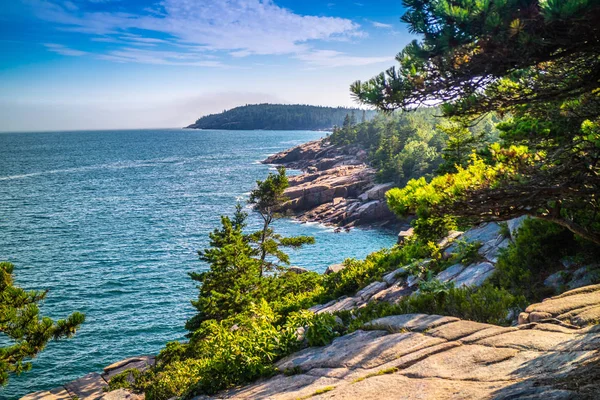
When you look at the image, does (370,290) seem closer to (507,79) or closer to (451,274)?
(451,274)

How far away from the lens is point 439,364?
7.56m

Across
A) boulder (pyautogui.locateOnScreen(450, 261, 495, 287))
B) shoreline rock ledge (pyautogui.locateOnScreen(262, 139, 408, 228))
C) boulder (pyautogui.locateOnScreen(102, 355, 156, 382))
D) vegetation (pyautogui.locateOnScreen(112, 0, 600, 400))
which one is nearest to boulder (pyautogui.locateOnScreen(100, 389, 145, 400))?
vegetation (pyautogui.locateOnScreen(112, 0, 600, 400))

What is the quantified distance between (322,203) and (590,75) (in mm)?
65995

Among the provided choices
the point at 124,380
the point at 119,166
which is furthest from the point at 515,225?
the point at 119,166

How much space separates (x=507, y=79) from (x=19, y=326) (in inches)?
672

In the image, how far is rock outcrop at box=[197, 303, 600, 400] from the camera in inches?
234

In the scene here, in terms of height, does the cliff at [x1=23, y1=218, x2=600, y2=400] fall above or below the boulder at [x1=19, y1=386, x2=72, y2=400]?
above

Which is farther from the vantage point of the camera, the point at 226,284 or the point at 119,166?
the point at 119,166

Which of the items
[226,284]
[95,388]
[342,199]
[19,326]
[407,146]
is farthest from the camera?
[407,146]

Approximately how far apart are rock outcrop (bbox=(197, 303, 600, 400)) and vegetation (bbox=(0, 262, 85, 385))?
319 inches

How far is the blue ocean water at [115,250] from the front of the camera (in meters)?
30.2

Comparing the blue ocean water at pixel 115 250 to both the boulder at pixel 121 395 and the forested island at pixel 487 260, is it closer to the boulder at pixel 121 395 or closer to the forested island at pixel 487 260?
the boulder at pixel 121 395

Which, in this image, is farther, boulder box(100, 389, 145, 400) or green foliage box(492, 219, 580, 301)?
boulder box(100, 389, 145, 400)

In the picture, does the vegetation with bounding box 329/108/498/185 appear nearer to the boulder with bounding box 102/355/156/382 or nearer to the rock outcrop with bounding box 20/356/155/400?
the boulder with bounding box 102/355/156/382
